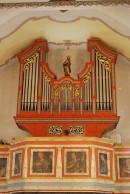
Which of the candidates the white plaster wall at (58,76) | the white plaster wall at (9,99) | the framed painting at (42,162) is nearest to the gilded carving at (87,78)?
the white plaster wall at (58,76)

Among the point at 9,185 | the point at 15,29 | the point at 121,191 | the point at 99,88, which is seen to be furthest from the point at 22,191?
the point at 15,29

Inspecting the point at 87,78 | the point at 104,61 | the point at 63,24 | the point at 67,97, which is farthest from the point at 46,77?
the point at 104,61

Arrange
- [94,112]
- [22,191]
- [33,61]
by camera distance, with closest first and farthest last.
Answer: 1. [22,191]
2. [94,112]
3. [33,61]

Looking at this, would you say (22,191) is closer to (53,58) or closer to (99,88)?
(99,88)

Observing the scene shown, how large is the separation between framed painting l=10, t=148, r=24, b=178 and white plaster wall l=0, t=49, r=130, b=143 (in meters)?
1.55

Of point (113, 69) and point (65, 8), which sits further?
point (113, 69)

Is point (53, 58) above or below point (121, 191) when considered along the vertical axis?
above

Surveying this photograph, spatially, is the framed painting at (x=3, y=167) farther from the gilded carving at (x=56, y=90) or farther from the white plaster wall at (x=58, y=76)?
the gilded carving at (x=56, y=90)

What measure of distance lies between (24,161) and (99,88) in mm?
3415

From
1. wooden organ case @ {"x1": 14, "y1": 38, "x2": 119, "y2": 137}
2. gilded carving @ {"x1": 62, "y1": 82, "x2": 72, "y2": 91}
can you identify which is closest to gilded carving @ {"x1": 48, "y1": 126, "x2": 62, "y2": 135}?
wooden organ case @ {"x1": 14, "y1": 38, "x2": 119, "y2": 137}

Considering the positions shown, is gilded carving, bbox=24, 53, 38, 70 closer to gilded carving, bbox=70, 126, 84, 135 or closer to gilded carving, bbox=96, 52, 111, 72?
gilded carving, bbox=96, 52, 111, 72

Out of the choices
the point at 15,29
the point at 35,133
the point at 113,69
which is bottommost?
the point at 35,133

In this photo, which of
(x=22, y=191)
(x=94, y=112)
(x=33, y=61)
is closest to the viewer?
(x=22, y=191)

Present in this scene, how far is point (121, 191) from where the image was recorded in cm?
1144
